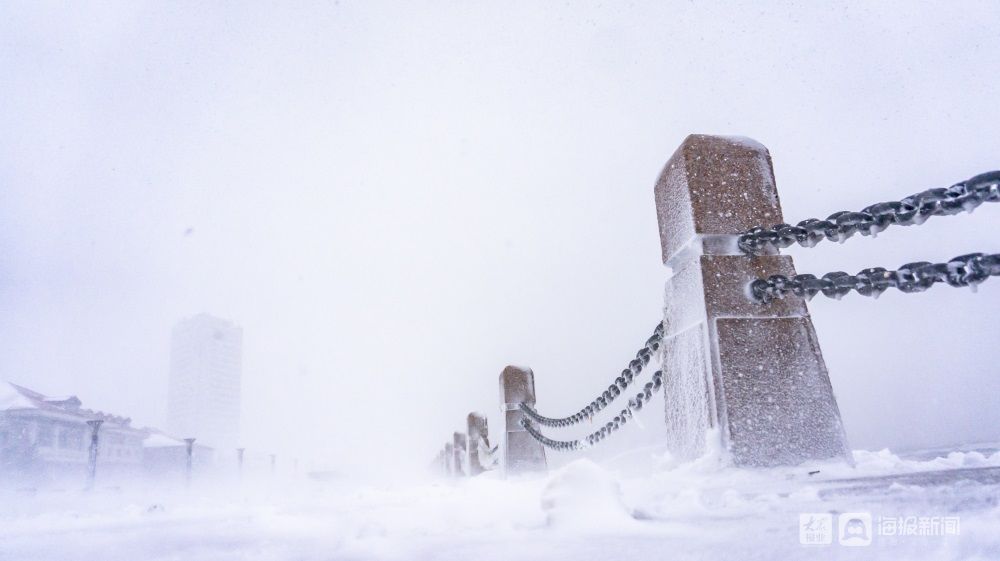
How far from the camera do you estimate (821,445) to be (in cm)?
241

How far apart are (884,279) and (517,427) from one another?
17.8ft

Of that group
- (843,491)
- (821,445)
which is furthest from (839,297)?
(843,491)

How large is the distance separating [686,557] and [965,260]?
1.33 metres

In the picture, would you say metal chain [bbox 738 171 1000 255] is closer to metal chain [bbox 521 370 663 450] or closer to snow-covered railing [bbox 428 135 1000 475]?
snow-covered railing [bbox 428 135 1000 475]

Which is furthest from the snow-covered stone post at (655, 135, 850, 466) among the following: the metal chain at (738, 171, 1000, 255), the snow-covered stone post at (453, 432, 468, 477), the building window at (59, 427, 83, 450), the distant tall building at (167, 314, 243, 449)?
the distant tall building at (167, 314, 243, 449)

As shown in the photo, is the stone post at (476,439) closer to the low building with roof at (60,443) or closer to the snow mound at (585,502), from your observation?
the snow mound at (585,502)

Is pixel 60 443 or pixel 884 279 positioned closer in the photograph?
pixel 884 279

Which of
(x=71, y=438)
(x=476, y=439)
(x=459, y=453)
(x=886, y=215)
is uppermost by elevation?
(x=886, y=215)

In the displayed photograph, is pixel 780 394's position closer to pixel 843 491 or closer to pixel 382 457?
pixel 843 491

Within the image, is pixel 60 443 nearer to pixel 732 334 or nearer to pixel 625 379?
pixel 625 379

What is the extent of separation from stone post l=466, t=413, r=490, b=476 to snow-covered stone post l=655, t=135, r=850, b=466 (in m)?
6.86

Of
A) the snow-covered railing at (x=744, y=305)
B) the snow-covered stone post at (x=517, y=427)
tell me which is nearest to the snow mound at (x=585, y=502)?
the snow-covered railing at (x=744, y=305)

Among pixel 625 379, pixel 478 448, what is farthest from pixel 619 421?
pixel 478 448

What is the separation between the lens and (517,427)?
6930 millimetres
